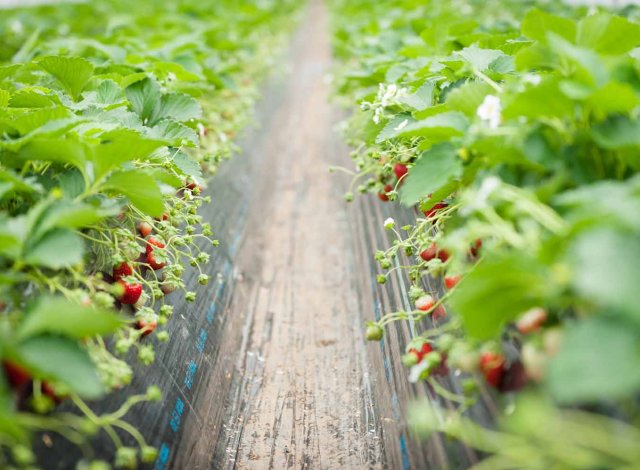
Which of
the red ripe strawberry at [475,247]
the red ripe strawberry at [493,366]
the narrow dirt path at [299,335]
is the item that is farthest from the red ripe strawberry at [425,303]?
the narrow dirt path at [299,335]

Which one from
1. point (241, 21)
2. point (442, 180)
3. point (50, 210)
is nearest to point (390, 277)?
point (442, 180)

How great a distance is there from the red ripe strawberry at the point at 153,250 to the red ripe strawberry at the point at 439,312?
0.63 metres

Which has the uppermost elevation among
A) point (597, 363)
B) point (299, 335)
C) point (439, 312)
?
point (597, 363)

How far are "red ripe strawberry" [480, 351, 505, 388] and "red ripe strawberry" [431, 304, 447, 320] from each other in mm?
287

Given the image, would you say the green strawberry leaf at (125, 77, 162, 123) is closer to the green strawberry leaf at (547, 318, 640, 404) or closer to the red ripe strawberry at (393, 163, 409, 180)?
the red ripe strawberry at (393, 163, 409, 180)

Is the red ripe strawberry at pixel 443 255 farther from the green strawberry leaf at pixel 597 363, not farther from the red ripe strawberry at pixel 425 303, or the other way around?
the green strawberry leaf at pixel 597 363

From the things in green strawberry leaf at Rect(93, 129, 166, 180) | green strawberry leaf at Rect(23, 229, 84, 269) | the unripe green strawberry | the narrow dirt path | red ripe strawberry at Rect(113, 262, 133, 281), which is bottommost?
the narrow dirt path

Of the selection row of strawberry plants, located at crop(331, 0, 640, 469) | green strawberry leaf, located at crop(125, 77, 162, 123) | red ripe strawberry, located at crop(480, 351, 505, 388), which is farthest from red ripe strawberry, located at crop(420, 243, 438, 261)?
green strawberry leaf, located at crop(125, 77, 162, 123)

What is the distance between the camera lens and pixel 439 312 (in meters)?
1.29

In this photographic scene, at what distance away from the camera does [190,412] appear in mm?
1428

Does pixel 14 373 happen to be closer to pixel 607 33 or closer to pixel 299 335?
pixel 299 335

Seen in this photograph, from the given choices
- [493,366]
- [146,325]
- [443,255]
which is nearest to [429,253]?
[443,255]

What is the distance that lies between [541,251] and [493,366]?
0.25 meters

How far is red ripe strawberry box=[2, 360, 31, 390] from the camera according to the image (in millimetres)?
903
